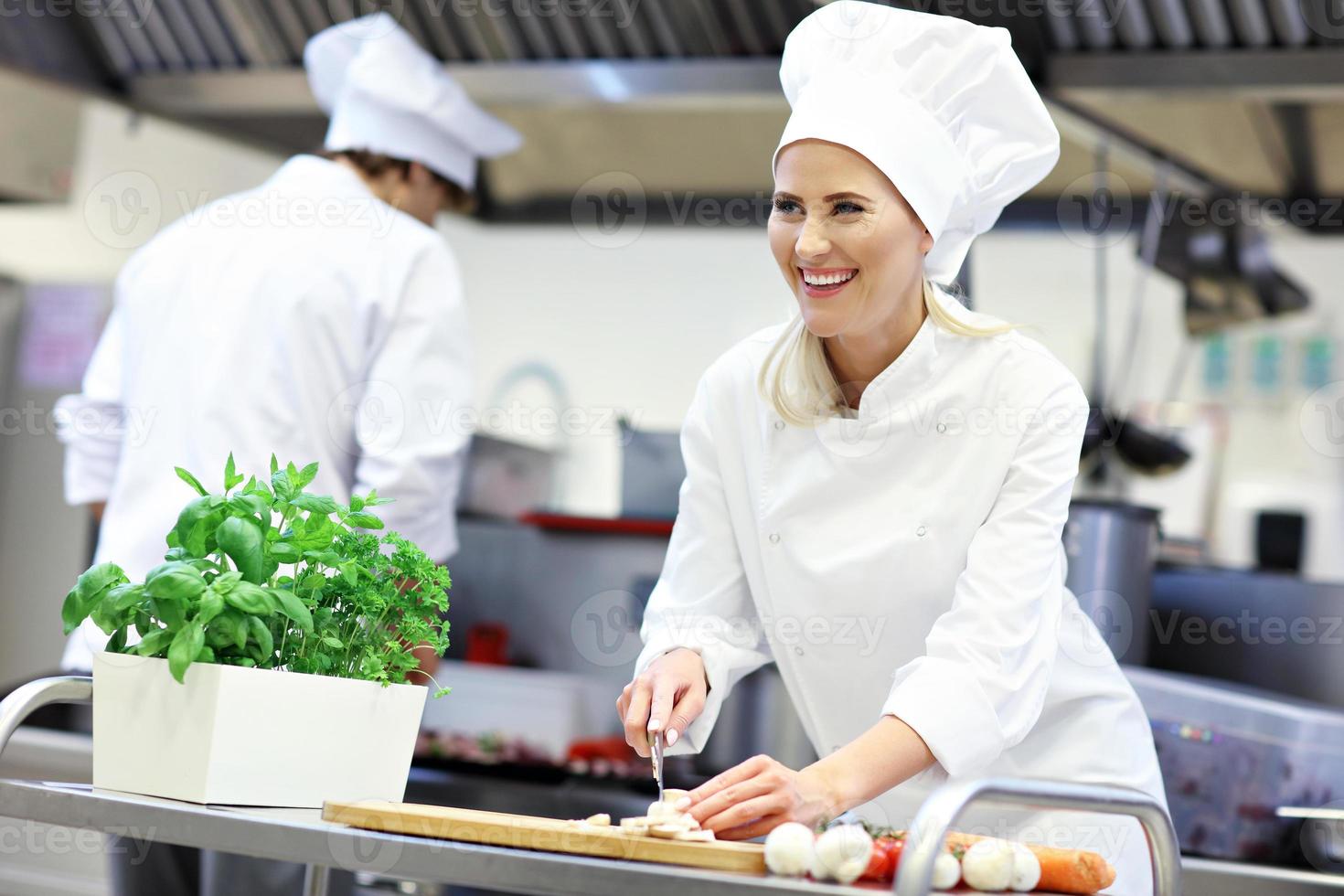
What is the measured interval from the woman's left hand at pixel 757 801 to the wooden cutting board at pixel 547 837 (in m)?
0.03

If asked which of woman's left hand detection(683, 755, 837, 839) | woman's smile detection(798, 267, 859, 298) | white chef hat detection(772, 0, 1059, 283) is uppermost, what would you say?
white chef hat detection(772, 0, 1059, 283)

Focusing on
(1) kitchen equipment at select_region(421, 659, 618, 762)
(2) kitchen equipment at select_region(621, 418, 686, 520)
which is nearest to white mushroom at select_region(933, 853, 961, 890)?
(1) kitchen equipment at select_region(421, 659, 618, 762)

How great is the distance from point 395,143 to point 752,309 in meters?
1.49

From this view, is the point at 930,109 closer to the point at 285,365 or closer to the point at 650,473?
the point at 285,365

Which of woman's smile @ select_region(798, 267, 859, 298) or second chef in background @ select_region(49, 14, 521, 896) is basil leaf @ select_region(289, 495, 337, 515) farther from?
second chef in background @ select_region(49, 14, 521, 896)

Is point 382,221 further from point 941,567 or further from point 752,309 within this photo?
point 752,309

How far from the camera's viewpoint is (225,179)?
3.24 meters

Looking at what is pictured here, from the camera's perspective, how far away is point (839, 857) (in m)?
0.92

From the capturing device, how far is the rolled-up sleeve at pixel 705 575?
1.38 meters

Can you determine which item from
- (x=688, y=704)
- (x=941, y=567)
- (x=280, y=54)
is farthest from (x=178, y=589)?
(x=280, y=54)

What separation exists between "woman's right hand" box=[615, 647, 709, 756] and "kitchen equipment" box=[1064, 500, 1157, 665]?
103 centimetres

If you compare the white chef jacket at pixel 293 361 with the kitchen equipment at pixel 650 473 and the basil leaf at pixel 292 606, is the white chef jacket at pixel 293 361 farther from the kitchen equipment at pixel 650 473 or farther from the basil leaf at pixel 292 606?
the basil leaf at pixel 292 606

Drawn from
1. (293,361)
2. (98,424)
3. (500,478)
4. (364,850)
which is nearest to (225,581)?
(364,850)

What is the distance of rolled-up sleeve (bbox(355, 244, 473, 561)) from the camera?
1938 mm
